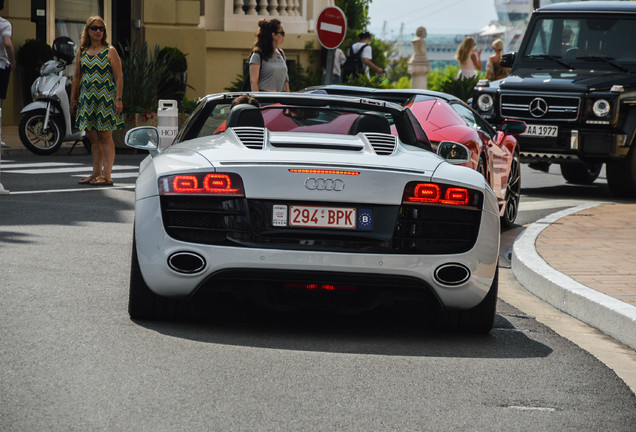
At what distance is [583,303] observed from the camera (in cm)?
721

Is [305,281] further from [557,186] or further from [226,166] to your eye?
[557,186]

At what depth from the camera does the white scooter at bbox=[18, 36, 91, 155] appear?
17.1 metres

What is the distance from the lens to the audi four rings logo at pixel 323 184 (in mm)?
5820

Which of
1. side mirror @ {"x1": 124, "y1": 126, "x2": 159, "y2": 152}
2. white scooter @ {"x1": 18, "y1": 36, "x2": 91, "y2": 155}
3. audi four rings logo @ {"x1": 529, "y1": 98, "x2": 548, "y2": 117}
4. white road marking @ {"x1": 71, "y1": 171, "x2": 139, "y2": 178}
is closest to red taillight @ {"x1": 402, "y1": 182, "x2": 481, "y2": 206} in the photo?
side mirror @ {"x1": 124, "y1": 126, "x2": 159, "y2": 152}

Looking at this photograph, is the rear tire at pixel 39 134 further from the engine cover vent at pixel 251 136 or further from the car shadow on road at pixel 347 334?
the engine cover vent at pixel 251 136

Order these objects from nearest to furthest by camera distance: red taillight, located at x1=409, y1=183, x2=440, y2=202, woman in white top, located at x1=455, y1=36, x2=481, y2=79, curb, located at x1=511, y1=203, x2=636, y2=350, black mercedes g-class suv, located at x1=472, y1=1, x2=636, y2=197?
red taillight, located at x1=409, y1=183, x2=440, y2=202, curb, located at x1=511, y1=203, x2=636, y2=350, black mercedes g-class suv, located at x1=472, y1=1, x2=636, y2=197, woman in white top, located at x1=455, y1=36, x2=481, y2=79

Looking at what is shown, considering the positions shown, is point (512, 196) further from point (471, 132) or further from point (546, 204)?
point (546, 204)

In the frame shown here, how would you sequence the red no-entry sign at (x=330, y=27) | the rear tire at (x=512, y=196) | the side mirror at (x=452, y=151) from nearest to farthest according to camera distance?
the side mirror at (x=452, y=151)
the rear tire at (x=512, y=196)
the red no-entry sign at (x=330, y=27)

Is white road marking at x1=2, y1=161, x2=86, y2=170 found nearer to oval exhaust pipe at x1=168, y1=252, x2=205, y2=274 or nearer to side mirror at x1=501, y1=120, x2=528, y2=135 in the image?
side mirror at x1=501, y1=120, x2=528, y2=135

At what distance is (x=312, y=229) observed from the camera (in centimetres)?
585

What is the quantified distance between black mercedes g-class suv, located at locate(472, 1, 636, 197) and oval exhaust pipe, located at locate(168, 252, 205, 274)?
9579 mm

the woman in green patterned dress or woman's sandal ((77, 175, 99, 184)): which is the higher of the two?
the woman in green patterned dress

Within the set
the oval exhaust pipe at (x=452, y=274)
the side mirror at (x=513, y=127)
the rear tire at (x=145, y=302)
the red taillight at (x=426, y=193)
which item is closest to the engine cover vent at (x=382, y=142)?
the red taillight at (x=426, y=193)

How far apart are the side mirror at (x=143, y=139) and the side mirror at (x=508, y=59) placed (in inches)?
364
